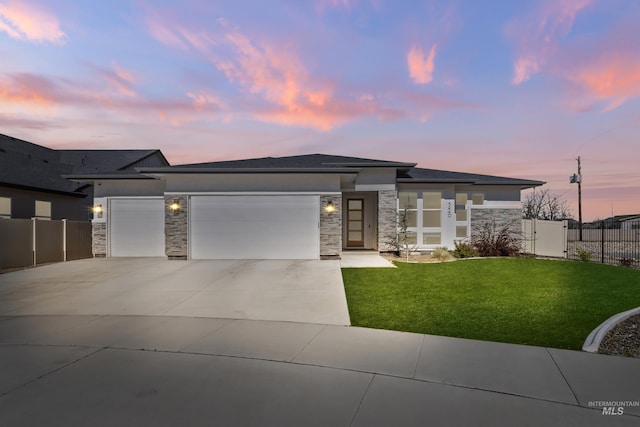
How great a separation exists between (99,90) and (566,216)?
54.0 meters

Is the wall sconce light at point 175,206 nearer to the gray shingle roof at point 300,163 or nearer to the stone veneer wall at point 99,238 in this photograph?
the gray shingle roof at point 300,163

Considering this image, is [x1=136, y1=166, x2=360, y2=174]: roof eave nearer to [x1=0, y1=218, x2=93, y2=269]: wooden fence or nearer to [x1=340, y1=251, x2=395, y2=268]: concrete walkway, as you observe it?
[x1=340, y1=251, x2=395, y2=268]: concrete walkway

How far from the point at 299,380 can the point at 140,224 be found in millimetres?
14572

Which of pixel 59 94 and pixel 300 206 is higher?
pixel 59 94

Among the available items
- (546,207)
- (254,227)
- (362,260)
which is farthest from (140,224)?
(546,207)

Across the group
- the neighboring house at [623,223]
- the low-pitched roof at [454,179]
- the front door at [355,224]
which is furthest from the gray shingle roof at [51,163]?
the neighboring house at [623,223]

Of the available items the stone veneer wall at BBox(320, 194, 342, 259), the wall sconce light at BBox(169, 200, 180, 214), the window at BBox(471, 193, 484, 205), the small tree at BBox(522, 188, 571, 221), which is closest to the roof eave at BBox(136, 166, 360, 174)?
the wall sconce light at BBox(169, 200, 180, 214)

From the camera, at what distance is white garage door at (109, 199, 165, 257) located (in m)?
16.0

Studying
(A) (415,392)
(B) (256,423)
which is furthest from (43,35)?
(A) (415,392)

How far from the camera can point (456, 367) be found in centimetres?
419

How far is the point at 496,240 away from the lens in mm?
16922

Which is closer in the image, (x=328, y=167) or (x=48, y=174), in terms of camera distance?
(x=328, y=167)

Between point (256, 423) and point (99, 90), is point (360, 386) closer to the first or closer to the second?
point (256, 423)

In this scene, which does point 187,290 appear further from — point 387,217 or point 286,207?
point 387,217
